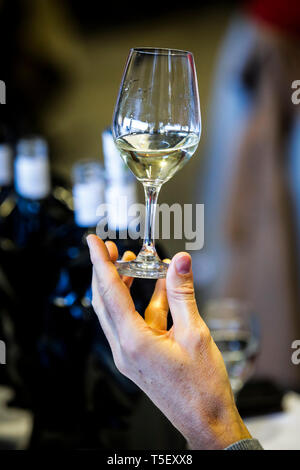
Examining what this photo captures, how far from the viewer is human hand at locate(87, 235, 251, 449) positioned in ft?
1.47

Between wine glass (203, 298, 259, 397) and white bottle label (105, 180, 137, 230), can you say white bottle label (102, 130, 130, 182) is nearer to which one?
white bottle label (105, 180, 137, 230)

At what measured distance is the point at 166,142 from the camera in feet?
1.65

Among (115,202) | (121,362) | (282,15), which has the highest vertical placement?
(282,15)

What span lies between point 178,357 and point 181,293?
1.9 inches

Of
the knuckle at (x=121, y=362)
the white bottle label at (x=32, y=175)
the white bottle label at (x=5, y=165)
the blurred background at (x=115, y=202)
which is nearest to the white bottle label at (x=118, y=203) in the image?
the blurred background at (x=115, y=202)

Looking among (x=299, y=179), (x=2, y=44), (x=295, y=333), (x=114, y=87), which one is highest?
(x=2, y=44)

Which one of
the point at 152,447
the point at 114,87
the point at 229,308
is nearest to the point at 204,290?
the point at 114,87

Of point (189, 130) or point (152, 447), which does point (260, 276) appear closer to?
point (152, 447)

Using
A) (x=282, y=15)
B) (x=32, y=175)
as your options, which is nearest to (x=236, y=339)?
(x=32, y=175)

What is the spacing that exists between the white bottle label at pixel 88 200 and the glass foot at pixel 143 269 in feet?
0.93

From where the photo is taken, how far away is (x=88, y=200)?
0.79 metres

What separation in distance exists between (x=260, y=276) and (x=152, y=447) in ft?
4.51

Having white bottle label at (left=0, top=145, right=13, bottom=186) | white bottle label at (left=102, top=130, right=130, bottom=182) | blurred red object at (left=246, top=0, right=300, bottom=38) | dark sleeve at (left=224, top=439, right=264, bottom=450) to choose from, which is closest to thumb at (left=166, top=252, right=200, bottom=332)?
dark sleeve at (left=224, top=439, right=264, bottom=450)

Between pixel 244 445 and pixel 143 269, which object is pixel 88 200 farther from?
pixel 244 445
